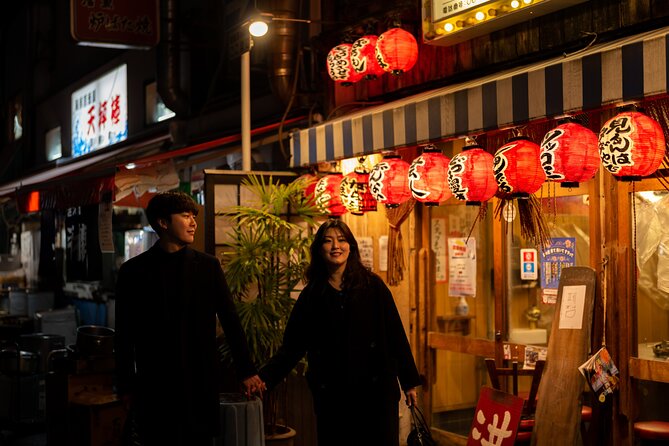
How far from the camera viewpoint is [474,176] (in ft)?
26.5

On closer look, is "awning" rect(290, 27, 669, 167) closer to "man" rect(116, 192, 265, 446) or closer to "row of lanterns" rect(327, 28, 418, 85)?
"row of lanterns" rect(327, 28, 418, 85)

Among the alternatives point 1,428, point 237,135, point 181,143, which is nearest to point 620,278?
point 237,135

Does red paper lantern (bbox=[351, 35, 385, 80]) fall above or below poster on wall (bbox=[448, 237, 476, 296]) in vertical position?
above

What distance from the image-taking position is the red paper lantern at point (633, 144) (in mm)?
6602

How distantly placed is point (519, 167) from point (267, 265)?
3.62 meters

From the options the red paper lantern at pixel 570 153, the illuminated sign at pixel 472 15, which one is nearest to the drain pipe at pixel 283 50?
the illuminated sign at pixel 472 15

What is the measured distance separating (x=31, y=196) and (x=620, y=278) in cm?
1157

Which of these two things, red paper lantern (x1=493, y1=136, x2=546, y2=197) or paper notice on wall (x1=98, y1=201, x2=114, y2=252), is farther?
paper notice on wall (x1=98, y1=201, x2=114, y2=252)

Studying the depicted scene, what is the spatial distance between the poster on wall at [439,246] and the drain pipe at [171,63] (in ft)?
27.5

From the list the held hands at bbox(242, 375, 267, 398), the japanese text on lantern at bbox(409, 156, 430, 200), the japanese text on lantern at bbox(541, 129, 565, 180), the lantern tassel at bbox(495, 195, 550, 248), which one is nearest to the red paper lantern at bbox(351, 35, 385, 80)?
the japanese text on lantern at bbox(409, 156, 430, 200)

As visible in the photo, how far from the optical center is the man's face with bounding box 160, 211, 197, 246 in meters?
6.81

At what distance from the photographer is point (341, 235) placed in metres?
6.84

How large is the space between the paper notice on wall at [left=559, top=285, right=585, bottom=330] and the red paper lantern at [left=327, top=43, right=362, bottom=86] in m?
4.08

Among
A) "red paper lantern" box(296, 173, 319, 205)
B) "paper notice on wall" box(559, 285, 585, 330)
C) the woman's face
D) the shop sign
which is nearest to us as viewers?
the woman's face
